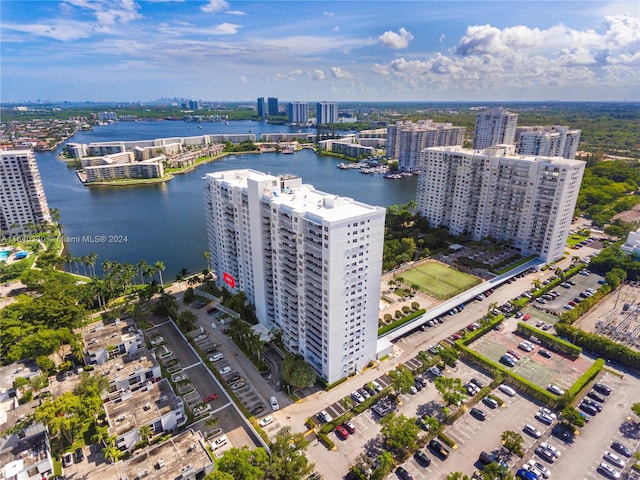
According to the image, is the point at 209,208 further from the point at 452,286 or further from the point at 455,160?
the point at 455,160

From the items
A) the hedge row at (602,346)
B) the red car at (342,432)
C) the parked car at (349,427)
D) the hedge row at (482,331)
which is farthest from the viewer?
the hedge row at (482,331)

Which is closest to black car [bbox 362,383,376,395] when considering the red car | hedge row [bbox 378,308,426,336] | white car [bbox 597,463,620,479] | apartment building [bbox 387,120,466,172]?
the red car

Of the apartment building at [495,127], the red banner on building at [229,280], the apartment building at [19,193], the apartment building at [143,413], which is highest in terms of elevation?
the apartment building at [495,127]

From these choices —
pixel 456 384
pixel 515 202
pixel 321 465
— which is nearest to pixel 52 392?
pixel 321 465

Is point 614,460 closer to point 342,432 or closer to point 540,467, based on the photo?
point 540,467

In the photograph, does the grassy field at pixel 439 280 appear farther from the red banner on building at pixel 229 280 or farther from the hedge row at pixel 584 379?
the red banner on building at pixel 229 280

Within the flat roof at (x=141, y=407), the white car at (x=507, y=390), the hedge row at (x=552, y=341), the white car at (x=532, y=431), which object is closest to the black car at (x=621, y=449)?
the white car at (x=532, y=431)

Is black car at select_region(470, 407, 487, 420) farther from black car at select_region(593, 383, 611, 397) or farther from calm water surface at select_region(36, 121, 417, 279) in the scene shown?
calm water surface at select_region(36, 121, 417, 279)
